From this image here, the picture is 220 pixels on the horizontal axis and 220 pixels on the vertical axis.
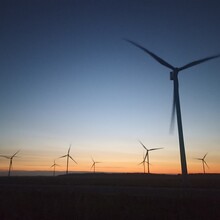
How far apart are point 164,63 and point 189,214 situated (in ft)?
108

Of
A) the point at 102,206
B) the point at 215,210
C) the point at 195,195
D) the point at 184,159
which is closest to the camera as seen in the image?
the point at 215,210

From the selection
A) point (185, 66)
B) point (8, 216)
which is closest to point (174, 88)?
point (185, 66)

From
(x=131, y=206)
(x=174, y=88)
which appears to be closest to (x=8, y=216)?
(x=131, y=206)

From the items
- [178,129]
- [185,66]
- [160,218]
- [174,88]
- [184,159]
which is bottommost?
[160,218]

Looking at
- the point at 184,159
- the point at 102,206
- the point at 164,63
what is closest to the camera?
A: the point at 102,206

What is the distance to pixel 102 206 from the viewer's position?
28516mm

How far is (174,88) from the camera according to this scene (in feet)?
162

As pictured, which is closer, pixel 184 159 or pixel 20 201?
pixel 20 201

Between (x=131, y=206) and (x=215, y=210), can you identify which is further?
(x=131, y=206)

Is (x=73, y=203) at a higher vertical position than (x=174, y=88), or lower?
lower

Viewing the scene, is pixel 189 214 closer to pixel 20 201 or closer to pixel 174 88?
pixel 20 201

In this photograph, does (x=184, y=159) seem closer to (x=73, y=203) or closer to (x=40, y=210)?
(x=73, y=203)

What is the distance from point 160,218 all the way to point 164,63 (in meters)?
34.3

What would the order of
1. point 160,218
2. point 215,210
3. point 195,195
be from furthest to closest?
point 195,195 < point 215,210 < point 160,218
